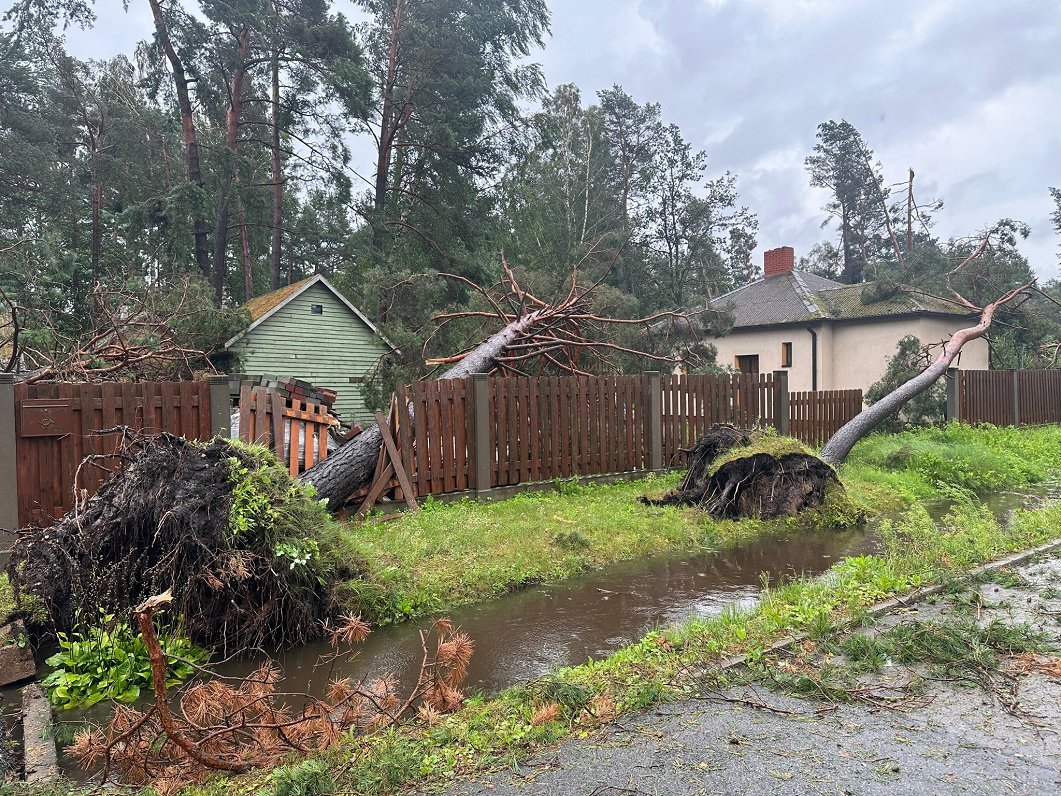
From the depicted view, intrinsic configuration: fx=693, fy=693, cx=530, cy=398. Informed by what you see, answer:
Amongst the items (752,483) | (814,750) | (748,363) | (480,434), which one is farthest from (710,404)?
(748,363)

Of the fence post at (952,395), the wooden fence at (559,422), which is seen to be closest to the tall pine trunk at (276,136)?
the wooden fence at (559,422)

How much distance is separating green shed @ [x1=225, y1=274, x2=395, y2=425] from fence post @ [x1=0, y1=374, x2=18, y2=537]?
12088mm

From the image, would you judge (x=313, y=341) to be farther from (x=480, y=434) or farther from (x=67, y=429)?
(x=67, y=429)

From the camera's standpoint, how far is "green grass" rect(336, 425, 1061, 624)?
5.84 m

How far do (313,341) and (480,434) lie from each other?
13.1 metres

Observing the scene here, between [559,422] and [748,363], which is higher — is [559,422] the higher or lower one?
the lower one

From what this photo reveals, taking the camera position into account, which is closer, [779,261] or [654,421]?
[654,421]

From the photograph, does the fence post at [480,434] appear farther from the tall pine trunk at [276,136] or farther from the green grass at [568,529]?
the tall pine trunk at [276,136]

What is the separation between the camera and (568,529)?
7.89m

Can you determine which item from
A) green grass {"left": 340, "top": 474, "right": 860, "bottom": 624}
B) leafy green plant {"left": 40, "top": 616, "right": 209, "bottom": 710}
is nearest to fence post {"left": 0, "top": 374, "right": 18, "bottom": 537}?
leafy green plant {"left": 40, "top": 616, "right": 209, "bottom": 710}

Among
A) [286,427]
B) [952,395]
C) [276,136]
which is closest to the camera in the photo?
[286,427]

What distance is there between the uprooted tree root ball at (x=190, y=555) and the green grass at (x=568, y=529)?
0.48 m

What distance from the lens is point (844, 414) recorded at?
15.0 metres

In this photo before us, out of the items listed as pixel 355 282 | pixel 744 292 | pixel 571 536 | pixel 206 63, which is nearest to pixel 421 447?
pixel 571 536
